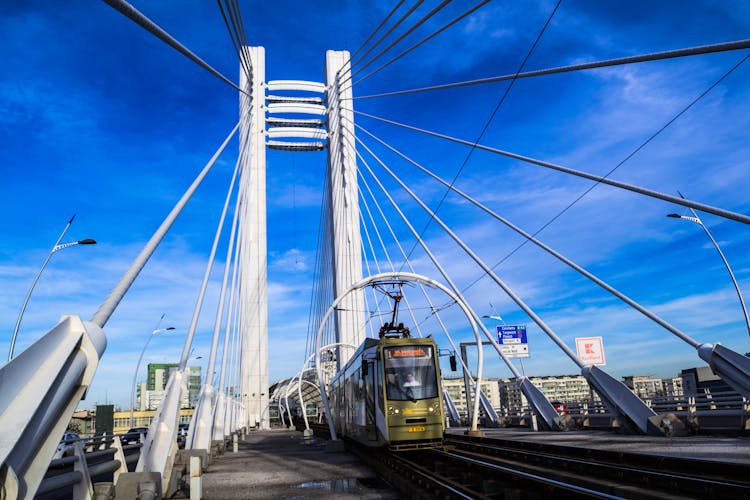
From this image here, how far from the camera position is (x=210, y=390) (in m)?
15.4

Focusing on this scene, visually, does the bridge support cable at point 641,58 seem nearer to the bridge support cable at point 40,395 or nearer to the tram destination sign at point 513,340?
the bridge support cable at point 40,395

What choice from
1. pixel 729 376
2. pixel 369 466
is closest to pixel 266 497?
pixel 369 466

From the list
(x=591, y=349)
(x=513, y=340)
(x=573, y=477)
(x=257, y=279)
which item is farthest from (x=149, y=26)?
(x=257, y=279)

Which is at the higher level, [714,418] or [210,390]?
[210,390]

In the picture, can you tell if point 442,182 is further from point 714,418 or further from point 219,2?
point 714,418

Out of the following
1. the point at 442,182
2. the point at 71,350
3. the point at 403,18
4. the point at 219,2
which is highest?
the point at 403,18

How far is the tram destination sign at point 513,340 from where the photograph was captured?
94.6 feet

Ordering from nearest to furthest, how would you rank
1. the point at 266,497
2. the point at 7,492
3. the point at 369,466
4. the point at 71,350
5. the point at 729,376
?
the point at 7,492, the point at 71,350, the point at 266,497, the point at 729,376, the point at 369,466

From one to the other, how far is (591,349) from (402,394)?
9542 millimetres

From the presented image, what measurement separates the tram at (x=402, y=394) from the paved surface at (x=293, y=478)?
1170mm

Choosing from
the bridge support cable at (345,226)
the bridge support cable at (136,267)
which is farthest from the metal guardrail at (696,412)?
the bridge support cable at (136,267)

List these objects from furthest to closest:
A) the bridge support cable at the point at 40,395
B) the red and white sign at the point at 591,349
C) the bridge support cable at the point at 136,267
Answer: the red and white sign at the point at 591,349 → the bridge support cable at the point at 136,267 → the bridge support cable at the point at 40,395

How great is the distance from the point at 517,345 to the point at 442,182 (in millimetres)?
12725

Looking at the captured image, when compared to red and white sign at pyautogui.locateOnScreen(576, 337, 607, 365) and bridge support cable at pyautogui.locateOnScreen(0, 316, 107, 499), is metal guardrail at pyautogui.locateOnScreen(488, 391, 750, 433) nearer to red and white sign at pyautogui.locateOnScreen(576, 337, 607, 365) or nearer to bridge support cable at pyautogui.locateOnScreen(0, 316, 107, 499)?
red and white sign at pyautogui.locateOnScreen(576, 337, 607, 365)
